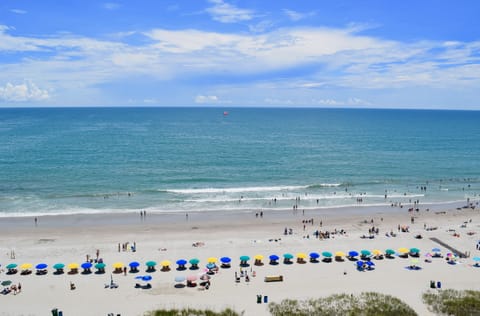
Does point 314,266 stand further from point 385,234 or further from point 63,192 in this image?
point 63,192

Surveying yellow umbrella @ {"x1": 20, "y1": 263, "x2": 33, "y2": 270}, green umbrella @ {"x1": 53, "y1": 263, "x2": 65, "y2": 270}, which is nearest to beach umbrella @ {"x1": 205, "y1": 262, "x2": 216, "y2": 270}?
green umbrella @ {"x1": 53, "y1": 263, "x2": 65, "y2": 270}

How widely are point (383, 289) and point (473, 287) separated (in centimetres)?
651

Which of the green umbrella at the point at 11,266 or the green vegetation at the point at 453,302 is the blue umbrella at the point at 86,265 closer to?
the green umbrella at the point at 11,266

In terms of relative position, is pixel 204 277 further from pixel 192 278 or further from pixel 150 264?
pixel 150 264

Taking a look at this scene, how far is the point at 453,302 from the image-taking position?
2314 centimetres

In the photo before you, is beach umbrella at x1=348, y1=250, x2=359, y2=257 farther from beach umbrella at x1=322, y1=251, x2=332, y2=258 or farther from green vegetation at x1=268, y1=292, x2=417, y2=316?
green vegetation at x1=268, y1=292, x2=417, y2=316

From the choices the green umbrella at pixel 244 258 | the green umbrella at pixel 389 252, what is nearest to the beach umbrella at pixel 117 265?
the green umbrella at pixel 244 258

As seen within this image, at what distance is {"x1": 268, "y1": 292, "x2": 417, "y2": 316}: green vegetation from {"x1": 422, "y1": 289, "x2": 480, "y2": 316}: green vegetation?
183 centimetres

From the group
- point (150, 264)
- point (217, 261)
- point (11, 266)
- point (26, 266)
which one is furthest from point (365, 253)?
point (11, 266)

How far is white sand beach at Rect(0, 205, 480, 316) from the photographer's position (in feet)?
79.8

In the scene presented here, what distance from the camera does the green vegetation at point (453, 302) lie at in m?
22.1

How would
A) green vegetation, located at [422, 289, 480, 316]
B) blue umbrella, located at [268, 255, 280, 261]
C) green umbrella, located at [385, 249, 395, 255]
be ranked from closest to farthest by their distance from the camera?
green vegetation, located at [422, 289, 480, 316]
blue umbrella, located at [268, 255, 280, 261]
green umbrella, located at [385, 249, 395, 255]

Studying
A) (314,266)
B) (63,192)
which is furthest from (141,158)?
(314,266)

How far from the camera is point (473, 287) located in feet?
85.3
